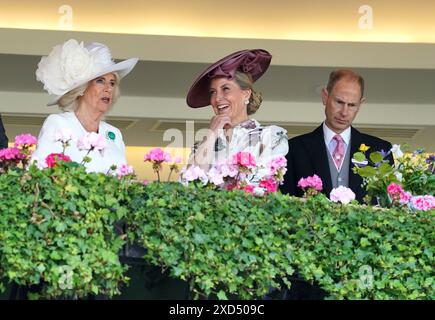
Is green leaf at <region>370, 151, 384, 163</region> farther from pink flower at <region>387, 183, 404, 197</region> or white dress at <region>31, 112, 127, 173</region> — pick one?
white dress at <region>31, 112, 127, 173</region>

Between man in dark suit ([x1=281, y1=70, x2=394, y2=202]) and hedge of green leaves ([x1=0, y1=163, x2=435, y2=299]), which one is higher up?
man in dark suit ([x1=281, y1=70, x2=394, y2=202])

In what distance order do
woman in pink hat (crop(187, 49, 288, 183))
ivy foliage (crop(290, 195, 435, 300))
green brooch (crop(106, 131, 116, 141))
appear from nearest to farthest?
ivy foliage (crop(290, 195, 435, 300)), woman in pink hat (crop(187, 49, 288, 183)), green brooch (crop(106, 131, 116, 141))

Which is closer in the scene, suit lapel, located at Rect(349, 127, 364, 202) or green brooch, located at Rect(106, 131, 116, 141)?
green brooch, located at Rect(106, 131, 116, 141)

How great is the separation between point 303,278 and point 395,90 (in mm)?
5613

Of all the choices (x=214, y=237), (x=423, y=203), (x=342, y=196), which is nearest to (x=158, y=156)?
(x=214, y=237)

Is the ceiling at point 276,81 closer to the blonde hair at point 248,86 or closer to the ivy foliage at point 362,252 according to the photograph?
the blonde hair at point 248,86

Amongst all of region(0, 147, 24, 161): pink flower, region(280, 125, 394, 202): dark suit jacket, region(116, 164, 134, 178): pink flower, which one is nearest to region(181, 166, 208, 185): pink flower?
region(116, 164, 134, 178): pink flower

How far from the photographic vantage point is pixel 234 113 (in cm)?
471

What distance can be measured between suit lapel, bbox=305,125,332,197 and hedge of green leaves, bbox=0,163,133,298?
1.81 meters

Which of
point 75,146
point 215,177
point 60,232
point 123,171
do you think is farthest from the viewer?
point 75,146

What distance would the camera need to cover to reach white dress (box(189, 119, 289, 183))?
178 inches

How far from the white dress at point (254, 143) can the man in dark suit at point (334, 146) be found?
1.63 feet

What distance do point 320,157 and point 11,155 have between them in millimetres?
1932

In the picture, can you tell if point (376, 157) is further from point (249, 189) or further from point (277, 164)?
point (249, 189)
